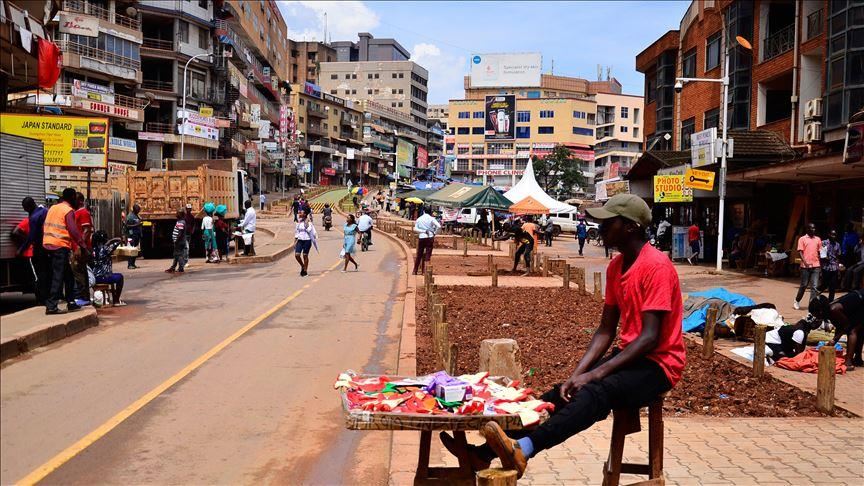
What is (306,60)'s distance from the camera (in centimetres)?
14738

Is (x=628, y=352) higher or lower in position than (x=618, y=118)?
lower

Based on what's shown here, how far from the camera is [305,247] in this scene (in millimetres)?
20891

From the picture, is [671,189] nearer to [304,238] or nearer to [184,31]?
[304,238]

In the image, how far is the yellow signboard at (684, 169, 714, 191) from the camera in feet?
79.5

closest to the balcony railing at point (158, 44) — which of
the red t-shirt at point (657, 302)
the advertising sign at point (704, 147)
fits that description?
the advertising sign at point (704, 147)

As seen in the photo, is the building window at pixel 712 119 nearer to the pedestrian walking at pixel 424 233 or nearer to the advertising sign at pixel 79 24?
the pedestrian walking at pixel 424 233

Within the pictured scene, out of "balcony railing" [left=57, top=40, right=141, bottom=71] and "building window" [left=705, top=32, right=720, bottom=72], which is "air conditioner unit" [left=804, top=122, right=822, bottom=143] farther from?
"balcony railing" [left=57, top=40, right=141, bottom=71]

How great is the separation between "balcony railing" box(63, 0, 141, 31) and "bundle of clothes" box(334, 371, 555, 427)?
1966 inches

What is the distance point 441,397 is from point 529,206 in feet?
104

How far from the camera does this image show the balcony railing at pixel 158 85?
193 feet

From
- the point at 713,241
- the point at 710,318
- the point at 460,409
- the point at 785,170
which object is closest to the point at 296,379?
the point at 460,409

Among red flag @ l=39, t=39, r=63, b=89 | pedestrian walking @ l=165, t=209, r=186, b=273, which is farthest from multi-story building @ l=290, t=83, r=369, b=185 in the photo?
red flag @ l=39, t=39, r=63, b=89

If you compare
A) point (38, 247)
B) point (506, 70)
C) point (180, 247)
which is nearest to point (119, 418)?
point (38, 247)

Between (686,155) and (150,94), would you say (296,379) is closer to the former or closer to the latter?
(686,155)
